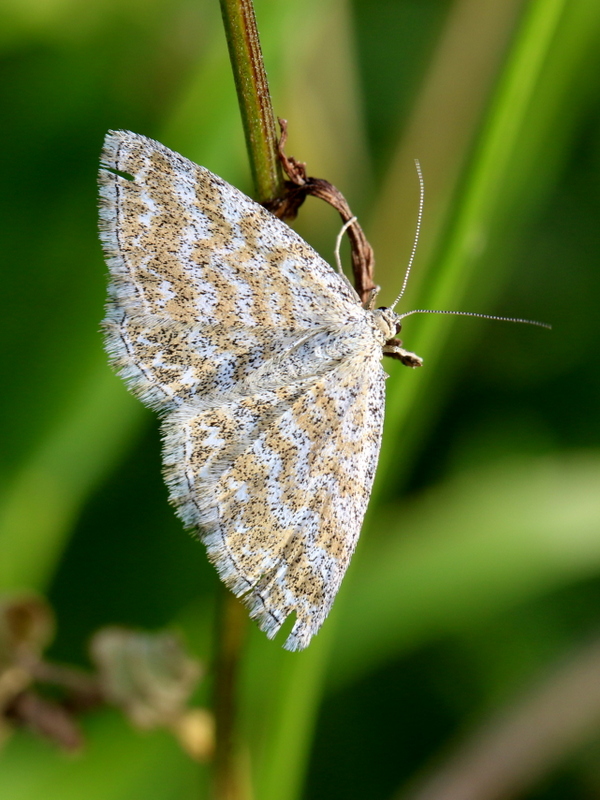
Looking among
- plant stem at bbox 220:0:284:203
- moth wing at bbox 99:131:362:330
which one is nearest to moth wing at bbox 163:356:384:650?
moth wing at bbox 99:131:362:330

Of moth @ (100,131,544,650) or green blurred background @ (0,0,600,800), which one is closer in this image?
moth @ (100,131,544,650)

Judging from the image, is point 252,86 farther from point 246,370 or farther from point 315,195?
point 246,370

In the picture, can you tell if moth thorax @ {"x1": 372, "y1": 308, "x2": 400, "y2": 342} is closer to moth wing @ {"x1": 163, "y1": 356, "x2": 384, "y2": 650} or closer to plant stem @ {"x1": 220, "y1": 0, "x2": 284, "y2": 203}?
moth wing @ {"x1": 163, "y1": 356, "x2": 384, "y2": 650}

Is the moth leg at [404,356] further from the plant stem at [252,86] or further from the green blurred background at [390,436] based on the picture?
the plant stem at [252,86]

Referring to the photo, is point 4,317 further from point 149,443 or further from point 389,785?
point 389,785

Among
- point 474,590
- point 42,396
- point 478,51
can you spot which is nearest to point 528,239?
point 478,51

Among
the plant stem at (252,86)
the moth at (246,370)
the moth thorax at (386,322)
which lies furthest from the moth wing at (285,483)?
the plant stem at (252,86)

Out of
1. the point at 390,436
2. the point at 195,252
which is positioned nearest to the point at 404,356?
the point at 390,436
